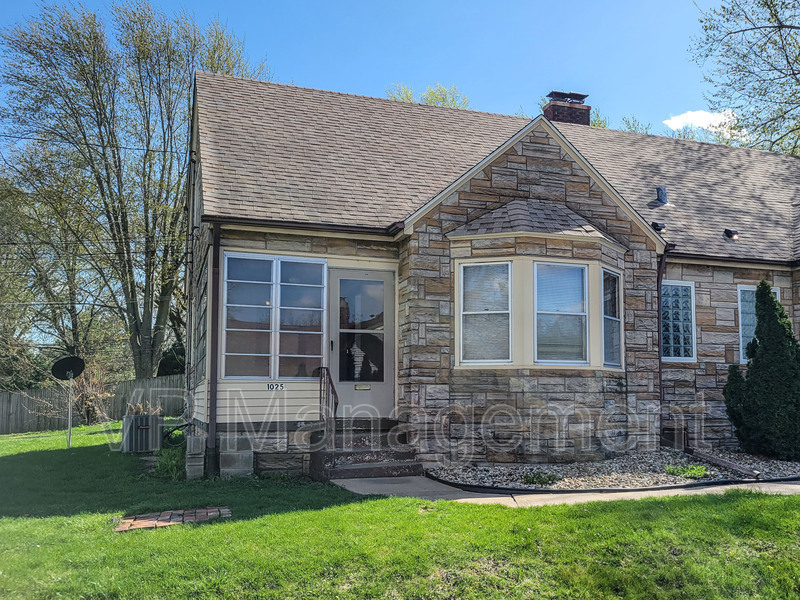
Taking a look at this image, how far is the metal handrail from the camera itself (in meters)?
9.33

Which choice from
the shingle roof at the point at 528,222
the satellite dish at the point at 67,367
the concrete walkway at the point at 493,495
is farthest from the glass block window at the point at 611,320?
the satellite dish at the point at 67,367

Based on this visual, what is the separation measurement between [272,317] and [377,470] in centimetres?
259

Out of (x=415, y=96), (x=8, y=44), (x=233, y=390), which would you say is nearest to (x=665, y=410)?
(x=233, y=390)

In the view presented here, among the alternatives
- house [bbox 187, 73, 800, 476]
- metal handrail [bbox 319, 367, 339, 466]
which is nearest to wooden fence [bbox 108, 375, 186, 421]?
house [bbox 187, 73, 800, 476]

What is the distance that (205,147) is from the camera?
11.2 m

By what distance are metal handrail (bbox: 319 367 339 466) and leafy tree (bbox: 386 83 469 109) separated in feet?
73.8

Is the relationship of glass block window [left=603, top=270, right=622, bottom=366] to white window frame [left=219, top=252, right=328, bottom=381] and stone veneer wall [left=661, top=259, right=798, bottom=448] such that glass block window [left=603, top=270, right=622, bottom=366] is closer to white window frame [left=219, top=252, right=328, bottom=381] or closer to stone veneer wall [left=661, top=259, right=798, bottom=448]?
stone veneer wall [left=661, top=259, right=798, bottom=448]

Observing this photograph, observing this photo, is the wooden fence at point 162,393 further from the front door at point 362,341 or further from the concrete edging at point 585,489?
the concrete edging at point 585,489

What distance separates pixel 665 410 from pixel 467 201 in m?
4.93

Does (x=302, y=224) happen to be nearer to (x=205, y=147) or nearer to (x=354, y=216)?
(x=354, y=216)

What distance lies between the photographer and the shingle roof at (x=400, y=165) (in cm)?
1066

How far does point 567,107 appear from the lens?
16500 millimetres

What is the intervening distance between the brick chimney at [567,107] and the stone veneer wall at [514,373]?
6.09 metres

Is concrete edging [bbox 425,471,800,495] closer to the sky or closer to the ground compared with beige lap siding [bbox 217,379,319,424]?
closer to the ground
